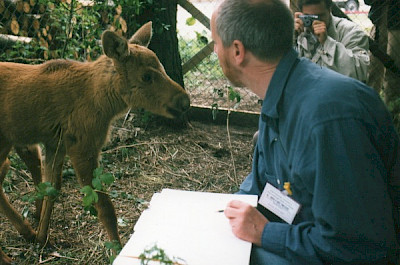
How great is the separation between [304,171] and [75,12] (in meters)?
4.46

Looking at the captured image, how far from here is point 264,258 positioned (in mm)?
2227

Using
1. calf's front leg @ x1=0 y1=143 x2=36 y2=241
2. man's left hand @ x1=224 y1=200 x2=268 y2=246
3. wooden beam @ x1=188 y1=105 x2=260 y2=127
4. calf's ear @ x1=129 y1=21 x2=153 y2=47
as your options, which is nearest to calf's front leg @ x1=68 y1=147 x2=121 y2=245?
calf's front leg @ x1=0 y1=143 x2=36 y2=241

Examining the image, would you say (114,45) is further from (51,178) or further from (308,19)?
(308,19)

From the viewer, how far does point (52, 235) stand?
4.11 metres

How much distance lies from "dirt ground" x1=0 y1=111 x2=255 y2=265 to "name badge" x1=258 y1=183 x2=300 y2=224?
1.57 m

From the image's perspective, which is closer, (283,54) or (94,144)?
(283,54)

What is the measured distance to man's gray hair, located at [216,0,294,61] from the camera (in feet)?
7.19

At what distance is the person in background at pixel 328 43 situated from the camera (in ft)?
14.2

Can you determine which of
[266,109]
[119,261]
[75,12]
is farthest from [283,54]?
[75,12]

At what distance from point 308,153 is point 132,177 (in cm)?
360

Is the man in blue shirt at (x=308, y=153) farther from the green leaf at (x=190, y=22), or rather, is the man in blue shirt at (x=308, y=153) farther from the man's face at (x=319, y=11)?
the green leaf at (x=190, y=22)

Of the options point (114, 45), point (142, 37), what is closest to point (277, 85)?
point (114, 45)

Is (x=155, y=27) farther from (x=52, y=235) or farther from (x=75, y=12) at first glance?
(x=52, y=235)

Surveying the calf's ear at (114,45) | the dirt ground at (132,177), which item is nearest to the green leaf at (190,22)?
the dirt ground at (132,177)
